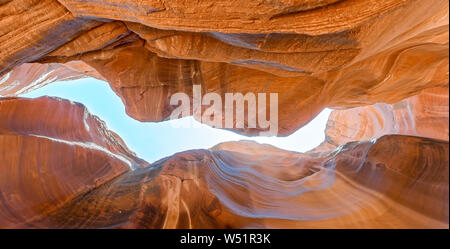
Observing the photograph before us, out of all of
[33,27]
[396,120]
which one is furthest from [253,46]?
[396,120]

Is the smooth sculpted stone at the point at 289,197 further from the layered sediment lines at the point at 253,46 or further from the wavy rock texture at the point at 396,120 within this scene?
the layered sediment lines at the point at 253,46

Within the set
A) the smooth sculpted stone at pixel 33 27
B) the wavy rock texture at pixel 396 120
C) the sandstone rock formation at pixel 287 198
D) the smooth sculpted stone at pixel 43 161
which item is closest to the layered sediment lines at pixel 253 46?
the smooth sculpted stone at pixel 33 27

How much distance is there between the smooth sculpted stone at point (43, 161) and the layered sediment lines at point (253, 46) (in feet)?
3.84

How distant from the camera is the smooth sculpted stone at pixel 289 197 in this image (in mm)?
2055

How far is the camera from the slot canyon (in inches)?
82.4

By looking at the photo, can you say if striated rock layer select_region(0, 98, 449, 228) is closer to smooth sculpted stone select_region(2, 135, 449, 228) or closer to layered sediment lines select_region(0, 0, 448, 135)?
smooth sculpted stone select_region(2, 135, 449, 228)

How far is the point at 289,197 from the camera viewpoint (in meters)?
3.29

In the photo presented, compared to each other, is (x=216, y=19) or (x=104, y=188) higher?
(x=216, y=19)

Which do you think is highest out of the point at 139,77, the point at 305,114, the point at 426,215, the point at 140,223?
the point at 139,77

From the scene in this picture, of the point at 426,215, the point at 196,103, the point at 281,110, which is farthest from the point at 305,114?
the point at 426,215

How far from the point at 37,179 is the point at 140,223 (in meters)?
1.77

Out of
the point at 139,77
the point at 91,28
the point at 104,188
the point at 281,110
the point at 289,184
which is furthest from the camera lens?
the point at 281,110
